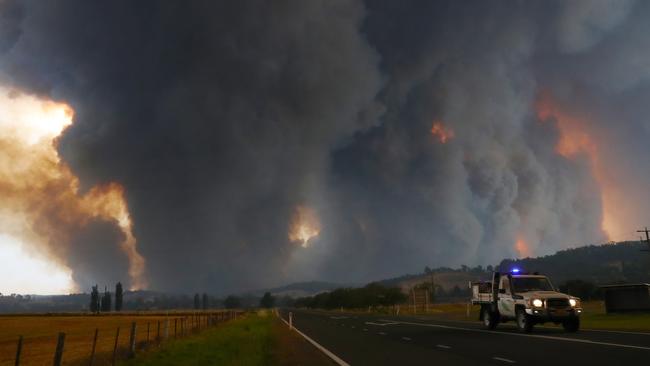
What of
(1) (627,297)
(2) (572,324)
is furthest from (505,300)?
(1) (627,297)

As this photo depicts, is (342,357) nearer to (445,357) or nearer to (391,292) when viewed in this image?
(445,357)

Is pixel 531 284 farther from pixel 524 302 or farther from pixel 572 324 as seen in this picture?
pixel 572 324

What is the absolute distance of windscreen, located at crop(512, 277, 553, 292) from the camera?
2836 cm

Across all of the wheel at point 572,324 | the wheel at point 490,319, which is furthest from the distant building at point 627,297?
the wheel at point 572,324

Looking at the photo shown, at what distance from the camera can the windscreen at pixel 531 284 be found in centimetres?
2836

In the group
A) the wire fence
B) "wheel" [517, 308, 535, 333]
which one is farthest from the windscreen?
the wire fence

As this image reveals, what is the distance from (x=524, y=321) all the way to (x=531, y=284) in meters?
2.77

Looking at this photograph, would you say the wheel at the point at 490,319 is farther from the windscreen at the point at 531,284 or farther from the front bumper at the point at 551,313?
the front bumper at the point at 551,313

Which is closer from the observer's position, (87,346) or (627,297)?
(87,346)

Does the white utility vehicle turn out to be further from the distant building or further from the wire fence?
the distant building

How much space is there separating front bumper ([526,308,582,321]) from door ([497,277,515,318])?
6.98 feet

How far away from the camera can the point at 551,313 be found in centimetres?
2578

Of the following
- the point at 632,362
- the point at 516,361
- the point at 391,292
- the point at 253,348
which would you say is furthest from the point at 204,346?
the point at 391,292

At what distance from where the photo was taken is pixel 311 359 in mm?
19625
